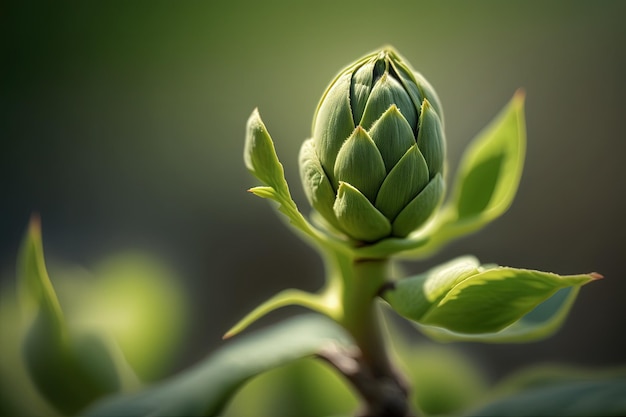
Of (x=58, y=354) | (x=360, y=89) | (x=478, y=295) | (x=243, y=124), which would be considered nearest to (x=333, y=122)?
(x=360, y=89)

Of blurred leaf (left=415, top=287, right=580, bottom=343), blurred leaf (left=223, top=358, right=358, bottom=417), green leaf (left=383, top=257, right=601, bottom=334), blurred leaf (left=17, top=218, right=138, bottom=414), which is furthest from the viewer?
blurred leaf (left=223, top=358, right=358, bottom=417)

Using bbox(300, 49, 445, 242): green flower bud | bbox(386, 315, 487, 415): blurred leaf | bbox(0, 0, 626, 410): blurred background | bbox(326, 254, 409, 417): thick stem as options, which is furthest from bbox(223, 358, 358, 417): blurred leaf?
bbox(0, 0, 626, 410): blurred background

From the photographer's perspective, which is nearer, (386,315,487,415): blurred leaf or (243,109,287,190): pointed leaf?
(243,109,287,190): pointed leaf

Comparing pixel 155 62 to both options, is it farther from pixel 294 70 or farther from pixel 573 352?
pixel 573 352

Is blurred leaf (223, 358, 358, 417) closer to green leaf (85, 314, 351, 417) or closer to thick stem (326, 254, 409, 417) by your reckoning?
green leaf (85, 314, 351, 417)

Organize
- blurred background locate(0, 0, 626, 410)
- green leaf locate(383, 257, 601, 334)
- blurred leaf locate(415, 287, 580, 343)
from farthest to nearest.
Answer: blurred background locate(0, 0, 626, 410) → blurred leaf locate(415, 287, 580, 343) → green leaf locate(383, 257, 601, 334)

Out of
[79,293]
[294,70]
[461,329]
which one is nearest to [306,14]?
[294,70]
